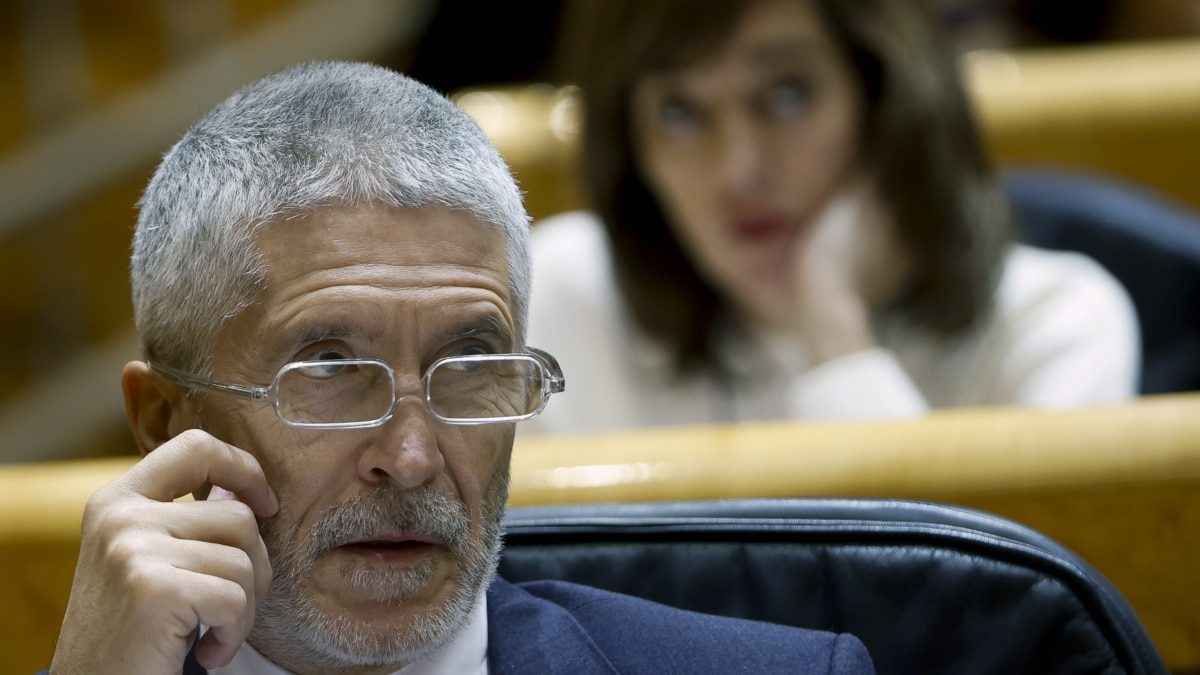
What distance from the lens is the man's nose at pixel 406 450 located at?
3.83ft

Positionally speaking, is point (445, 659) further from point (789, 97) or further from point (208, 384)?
point (789, 97)

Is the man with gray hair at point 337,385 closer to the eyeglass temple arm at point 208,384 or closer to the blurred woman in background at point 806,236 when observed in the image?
the eyeglass temple arm at point 208,384

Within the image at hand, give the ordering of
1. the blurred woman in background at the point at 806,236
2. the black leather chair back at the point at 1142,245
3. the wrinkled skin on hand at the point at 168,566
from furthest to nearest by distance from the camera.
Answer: the black leather chair back at the point at 1142,245 → the blurred woman in background at the point at 806,236 → the wrinkled skin on hand at the point at 168,566

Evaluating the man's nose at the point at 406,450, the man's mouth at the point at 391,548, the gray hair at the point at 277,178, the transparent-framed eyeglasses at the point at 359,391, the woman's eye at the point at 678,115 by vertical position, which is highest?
the gray hair at the point at 277,178

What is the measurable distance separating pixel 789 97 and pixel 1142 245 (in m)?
0.72

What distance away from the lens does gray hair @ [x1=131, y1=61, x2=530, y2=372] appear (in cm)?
120

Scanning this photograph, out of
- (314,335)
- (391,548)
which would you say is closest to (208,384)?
(314,335)

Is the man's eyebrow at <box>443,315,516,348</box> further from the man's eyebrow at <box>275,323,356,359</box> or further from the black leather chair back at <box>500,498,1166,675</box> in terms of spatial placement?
the black leather chair back at <box>500,498,1166,675</box>

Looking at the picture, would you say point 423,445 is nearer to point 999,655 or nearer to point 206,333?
point 206,333

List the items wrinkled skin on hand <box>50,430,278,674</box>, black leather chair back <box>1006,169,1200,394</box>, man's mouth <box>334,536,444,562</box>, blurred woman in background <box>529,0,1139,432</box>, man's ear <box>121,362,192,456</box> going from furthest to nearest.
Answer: black leather chair back <box>1006,169,1200,394</box> < blurred woman in background <box>529,0,1139,432</box> < man's ear <box>121,362,192,456</box> < man's mouth <box>334,536,444,562</box> < wrinkled skin on hand <box>50,430,278,674</box>

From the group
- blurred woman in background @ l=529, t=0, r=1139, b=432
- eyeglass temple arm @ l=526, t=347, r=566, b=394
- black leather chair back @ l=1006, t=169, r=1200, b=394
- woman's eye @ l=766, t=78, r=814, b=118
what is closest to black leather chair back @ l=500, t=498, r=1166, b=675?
eyeglass temple arm @ l=526, t=347, r=566, b=394

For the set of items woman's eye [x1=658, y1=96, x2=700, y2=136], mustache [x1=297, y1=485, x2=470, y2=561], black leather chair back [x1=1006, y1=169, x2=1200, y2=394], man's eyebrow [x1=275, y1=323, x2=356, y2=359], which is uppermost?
man's eyebrow [x1=275, y1=323, x2=356, y2=359]

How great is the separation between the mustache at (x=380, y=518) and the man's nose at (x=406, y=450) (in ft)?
0.04

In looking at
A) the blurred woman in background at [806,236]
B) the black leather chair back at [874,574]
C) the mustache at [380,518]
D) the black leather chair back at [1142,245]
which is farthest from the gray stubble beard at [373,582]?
the black leather chair back at [1142,245]
